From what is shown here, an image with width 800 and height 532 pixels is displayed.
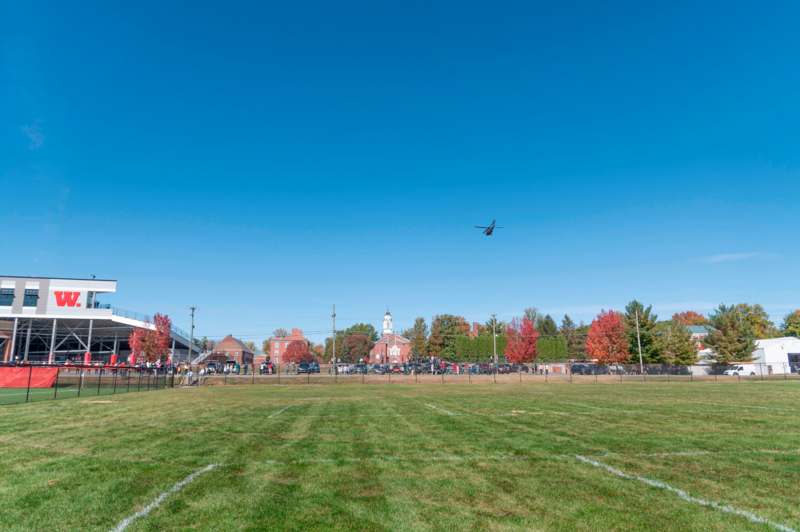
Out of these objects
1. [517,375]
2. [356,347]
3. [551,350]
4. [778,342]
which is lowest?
[517,375]

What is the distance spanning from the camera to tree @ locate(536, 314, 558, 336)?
126 m

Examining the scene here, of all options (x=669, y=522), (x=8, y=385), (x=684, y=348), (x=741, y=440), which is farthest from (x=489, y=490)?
(x=684, y=348)

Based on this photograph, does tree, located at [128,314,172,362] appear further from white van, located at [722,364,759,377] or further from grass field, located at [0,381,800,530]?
white van, located at [722,364,759,377]

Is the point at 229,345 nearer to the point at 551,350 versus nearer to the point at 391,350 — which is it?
the point at 391,350

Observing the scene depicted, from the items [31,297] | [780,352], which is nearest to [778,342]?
[780,352]

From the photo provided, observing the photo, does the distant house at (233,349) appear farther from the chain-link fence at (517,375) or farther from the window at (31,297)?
the window at (31,297)

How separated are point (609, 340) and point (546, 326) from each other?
52195 millimetres

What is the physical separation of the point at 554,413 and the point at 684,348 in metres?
65.0

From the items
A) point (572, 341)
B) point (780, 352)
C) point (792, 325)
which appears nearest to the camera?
point (780, 352)

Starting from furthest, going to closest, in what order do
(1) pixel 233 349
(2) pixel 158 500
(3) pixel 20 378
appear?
(1) pixel 233 349
(3) pixel 20 378
(2) pixel 158 500

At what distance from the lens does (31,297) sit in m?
63.0

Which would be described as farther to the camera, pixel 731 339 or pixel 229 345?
pixel 229 345

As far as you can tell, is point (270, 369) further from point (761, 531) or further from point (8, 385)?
point (761, 531)

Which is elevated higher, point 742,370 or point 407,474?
point 407,474
